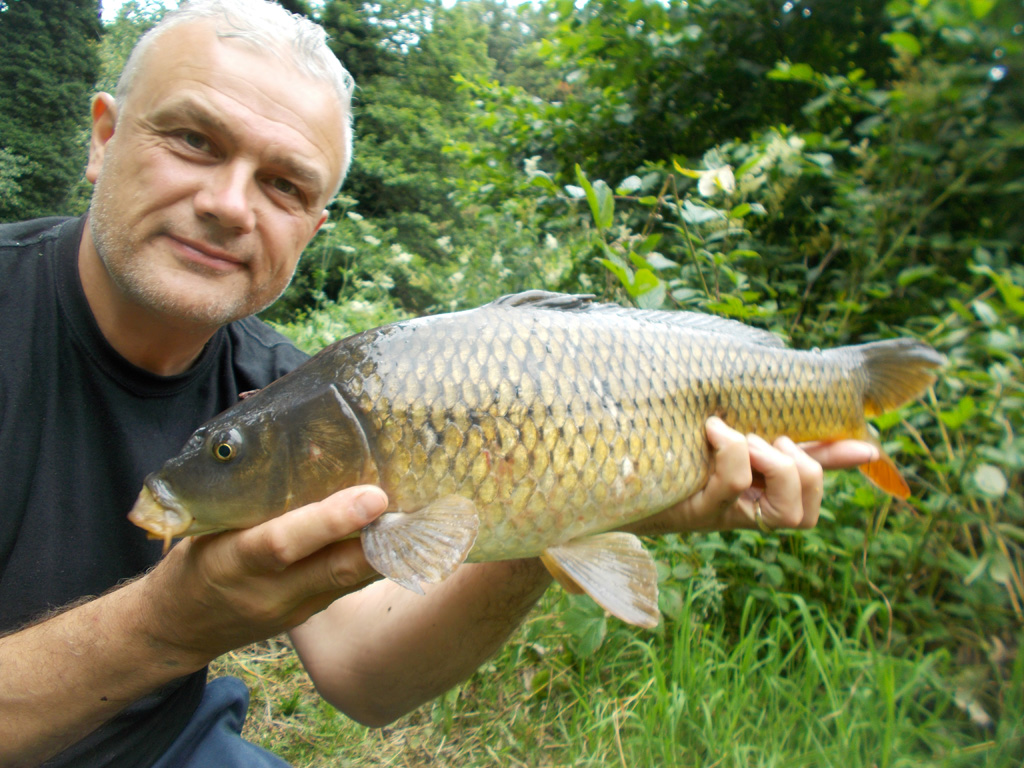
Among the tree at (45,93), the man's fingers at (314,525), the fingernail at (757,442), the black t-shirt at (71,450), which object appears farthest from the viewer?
the tree at (45,93)

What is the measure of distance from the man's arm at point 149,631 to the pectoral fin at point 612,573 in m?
0.28

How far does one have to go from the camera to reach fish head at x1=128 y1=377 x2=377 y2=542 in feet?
2.54

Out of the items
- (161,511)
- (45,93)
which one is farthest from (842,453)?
(45,93)

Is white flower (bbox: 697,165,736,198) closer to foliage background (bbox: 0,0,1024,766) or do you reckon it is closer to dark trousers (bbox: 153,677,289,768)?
foliage background (bbox: 0,0,1024,766)

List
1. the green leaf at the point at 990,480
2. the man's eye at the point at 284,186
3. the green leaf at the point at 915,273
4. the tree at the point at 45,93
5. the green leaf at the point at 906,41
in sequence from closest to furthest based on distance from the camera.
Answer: the man's eye at the point at 284,186, the green leaf at the point at 990,480, the green leaf at the point at 906,41, the green leaf at the point at 915,273, the tree at the point at 45,93

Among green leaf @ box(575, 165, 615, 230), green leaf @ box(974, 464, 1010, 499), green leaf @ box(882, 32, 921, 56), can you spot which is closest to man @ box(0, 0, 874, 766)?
green leaf @ box(974, 464, 1010, 499)

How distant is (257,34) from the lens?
3.90 ft

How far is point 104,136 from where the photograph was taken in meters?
1.20

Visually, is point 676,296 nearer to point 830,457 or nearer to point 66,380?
point 830,457

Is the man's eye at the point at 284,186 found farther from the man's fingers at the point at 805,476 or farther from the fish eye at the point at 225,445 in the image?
the man's fingers at the point at 805,476

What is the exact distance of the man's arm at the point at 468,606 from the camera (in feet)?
3.59

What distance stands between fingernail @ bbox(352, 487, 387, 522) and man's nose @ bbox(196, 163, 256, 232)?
0.61 m

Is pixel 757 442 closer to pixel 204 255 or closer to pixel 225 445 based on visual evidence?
pixel 225 445

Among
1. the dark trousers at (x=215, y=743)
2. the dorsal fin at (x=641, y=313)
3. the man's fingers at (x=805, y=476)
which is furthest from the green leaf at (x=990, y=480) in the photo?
the dark trousers at (x=215, y=743)
